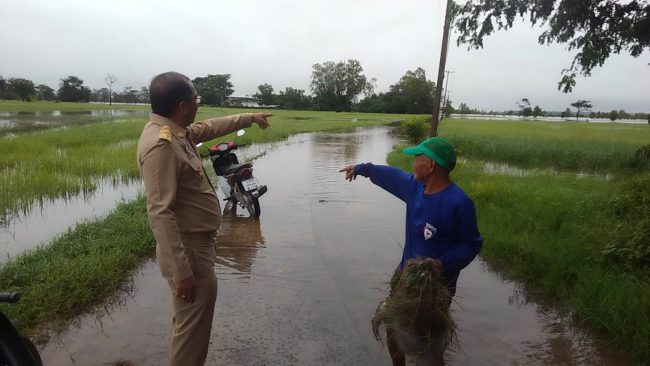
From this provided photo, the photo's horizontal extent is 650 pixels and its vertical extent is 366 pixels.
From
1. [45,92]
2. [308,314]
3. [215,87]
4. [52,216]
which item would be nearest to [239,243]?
[308,314]

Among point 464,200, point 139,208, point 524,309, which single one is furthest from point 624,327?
point 139,208

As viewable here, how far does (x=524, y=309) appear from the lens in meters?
4.10

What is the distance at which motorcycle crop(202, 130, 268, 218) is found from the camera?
21.8ft

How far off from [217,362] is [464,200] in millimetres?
2034

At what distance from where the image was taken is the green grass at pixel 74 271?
3527 mm

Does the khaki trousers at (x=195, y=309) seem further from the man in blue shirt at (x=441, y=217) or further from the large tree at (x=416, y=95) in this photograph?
the large tree at (x=416, y=95)

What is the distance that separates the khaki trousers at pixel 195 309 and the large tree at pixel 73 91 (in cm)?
8747

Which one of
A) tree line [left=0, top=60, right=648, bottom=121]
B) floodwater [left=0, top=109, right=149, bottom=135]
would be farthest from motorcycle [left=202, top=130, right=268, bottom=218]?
tree line [left=0, top=60, right=648, bottom=121]

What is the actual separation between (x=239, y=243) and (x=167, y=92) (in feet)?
12.6

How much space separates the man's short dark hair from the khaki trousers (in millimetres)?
617

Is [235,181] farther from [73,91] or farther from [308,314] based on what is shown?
[73,91]

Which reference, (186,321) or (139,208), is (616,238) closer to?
(186,321)

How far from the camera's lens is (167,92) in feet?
6.95

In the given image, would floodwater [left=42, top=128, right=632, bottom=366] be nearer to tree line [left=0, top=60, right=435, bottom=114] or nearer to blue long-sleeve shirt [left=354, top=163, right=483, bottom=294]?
blue long-sleeve shirt [left=354, top=163, right=483, bottom=294]
